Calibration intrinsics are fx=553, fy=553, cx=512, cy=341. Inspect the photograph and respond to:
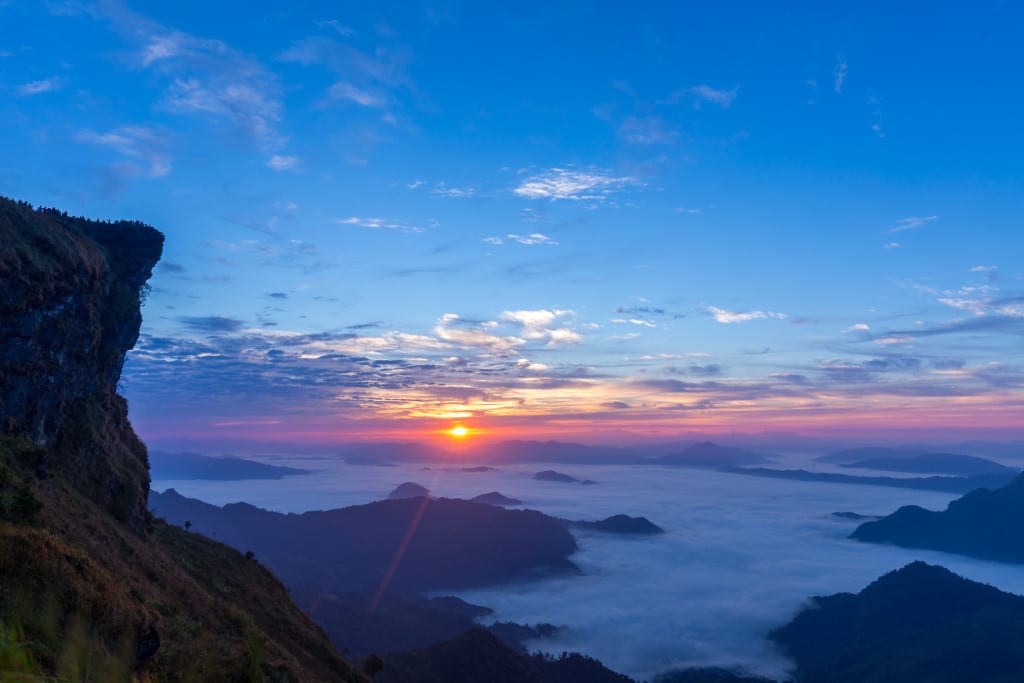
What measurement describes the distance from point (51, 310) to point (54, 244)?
419 cm

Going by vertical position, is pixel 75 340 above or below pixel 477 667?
above

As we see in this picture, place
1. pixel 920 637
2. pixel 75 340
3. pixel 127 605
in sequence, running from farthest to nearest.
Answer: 1. pixel 920 637
2. pixel 75 340
3. pixel 127 605

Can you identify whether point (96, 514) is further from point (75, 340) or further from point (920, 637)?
point (920, 637)

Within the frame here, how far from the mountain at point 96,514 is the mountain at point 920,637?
165241mm

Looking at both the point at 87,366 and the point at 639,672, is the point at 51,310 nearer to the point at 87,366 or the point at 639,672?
the point at 87,366

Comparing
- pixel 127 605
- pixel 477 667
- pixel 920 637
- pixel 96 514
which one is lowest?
pixel 920 637

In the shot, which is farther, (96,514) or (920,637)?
(920,637)

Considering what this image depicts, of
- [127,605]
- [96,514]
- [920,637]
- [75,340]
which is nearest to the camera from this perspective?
[127,605]

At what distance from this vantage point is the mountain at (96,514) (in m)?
12.6

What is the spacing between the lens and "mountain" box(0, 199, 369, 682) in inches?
496

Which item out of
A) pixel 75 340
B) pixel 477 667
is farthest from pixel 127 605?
pixel 477 667

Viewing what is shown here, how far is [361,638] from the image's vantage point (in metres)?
141

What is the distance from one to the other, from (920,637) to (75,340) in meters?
213

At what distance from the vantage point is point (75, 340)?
33938mm
